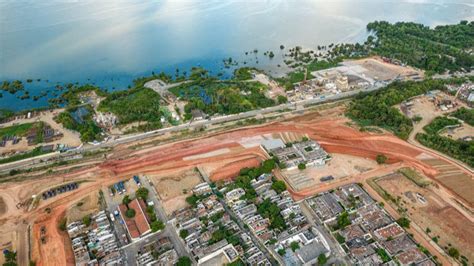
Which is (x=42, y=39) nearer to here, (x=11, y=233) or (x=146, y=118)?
(x=146, y=118)

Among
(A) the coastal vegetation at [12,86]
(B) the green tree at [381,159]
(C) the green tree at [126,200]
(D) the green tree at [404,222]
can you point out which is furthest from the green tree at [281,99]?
(A) the coastal vegetation at [12,86]

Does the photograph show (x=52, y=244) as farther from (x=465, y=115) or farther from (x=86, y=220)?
(x=465, y=115)

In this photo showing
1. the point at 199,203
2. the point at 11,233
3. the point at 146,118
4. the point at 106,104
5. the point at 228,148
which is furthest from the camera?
the point at 106,104

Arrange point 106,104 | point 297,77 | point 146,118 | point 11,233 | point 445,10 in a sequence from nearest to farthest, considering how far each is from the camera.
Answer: point 11,233
point 146,118
point 106,104
point 297,77
point 445,10

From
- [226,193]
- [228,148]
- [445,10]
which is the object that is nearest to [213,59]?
[228,148]

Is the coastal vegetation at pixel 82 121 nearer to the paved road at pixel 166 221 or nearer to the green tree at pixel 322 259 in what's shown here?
the paved road at pixel 166 221

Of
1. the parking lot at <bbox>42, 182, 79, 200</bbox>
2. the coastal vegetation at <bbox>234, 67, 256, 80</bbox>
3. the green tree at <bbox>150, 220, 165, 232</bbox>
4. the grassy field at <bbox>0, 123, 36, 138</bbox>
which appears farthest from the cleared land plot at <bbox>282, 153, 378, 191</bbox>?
the grassy field at <bbox>0, 123, 36, 138</bbox>

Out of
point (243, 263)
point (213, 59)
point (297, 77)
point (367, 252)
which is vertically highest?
point (213, 59)

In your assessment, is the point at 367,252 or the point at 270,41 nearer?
the point at 367,252
